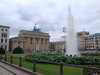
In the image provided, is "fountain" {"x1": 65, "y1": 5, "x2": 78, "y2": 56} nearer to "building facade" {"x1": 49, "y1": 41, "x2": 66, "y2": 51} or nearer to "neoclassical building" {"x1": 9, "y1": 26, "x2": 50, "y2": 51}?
"neoclassical building" {"x1": 9, "y1": 26, "x2": 50, "y2": 51}

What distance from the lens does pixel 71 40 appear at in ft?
80.9

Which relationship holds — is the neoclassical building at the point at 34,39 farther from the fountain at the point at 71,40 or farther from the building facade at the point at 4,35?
the fountain at the point at 71,40

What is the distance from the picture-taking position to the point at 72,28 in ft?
83.3

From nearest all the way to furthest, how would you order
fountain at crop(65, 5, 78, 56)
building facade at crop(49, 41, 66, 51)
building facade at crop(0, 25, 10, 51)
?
fountain at crop(65, 5, 78, 56)
building facade at crop(0, 25, 10, 51)
building facade at crop(49, 41, 66, 51)

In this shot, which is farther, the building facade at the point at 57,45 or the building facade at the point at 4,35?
the building facade at the point at 57,45

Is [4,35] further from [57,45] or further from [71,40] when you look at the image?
[57,45]

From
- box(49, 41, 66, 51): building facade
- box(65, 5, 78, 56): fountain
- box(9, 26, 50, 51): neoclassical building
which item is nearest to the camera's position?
box(65, 5, 78, 56): fountain

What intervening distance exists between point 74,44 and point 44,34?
95.0 m

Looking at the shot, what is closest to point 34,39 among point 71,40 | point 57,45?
point 57,45

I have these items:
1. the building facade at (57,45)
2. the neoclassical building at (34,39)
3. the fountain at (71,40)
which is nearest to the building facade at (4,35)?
the neoclassical building at (34,39)

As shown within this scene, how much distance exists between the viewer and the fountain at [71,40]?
24484mm

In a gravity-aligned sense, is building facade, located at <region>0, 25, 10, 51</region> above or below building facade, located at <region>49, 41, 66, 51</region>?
above

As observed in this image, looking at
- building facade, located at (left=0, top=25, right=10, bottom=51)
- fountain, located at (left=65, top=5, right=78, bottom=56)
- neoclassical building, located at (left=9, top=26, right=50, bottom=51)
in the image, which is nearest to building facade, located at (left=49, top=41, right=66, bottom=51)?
neoclassical building, located at (left=9, top=26, right=50, bottom=51)

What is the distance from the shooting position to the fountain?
24.5 m
